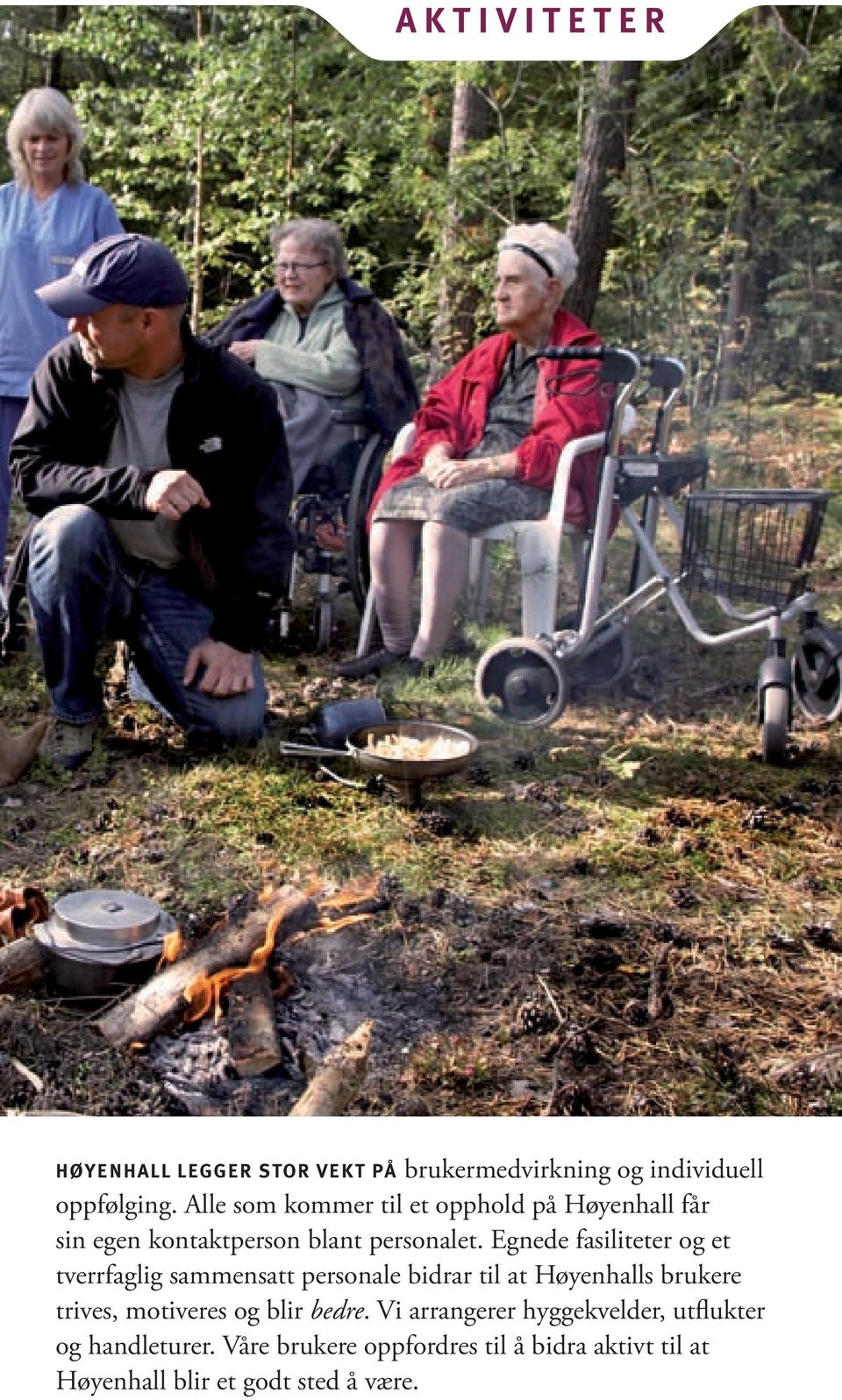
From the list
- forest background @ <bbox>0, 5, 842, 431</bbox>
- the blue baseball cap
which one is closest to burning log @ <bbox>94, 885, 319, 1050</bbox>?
the blue baseball cap

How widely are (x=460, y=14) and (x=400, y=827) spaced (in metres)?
1.93

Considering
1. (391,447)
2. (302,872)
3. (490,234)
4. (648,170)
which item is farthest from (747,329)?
(302,872)

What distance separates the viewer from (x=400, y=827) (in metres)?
3.26

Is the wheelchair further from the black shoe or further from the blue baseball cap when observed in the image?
the blue baseball cap

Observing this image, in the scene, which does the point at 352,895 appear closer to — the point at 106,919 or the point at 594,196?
the point at 106,919

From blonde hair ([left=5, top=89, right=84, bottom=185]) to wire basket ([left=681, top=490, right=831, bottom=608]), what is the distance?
2.49 meters

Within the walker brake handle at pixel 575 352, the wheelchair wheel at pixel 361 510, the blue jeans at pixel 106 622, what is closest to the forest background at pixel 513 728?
the blue jeans at pixel 106 622

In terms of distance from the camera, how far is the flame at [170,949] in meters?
2.44

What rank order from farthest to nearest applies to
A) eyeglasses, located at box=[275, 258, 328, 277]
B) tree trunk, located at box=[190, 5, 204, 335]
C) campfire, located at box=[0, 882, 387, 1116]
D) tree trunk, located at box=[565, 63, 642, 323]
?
tree trunk, located at box=[565, 63, 642, 323]
tree trunk, located at box=[190, 5, 204, 335]
eyeglasses, located at box=[275, 258, 328, 277]
campfire, located at box=[0, 882, 387, 1116]

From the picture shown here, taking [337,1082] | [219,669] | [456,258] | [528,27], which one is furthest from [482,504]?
[337,1082]

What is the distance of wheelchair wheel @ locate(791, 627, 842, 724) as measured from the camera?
396 centimetres

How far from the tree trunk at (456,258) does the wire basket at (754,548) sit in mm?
1739

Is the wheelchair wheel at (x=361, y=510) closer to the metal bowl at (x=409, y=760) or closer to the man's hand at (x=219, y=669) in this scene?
the man's hand at (x=219, y=669)
